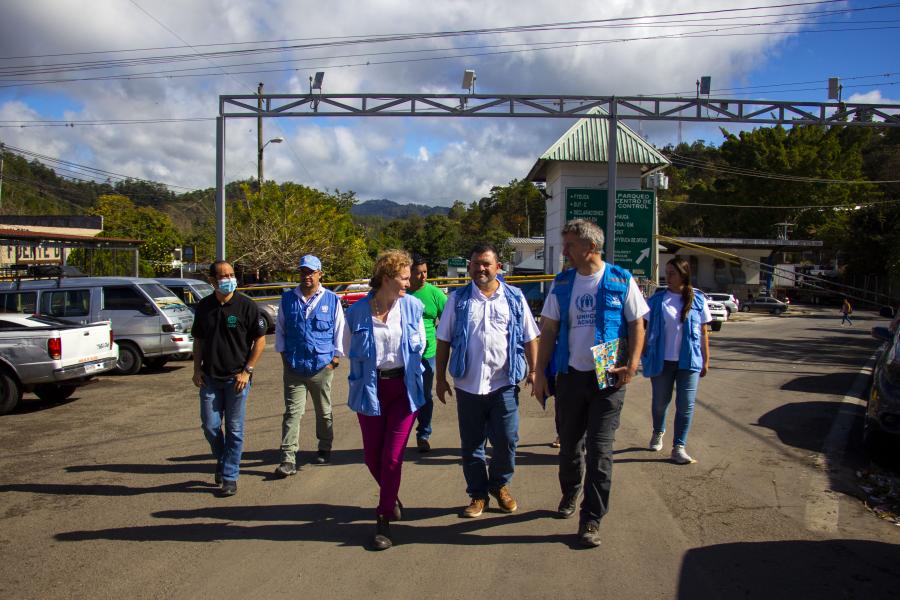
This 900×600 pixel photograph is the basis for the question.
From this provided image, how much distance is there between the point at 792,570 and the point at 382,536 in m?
2.53

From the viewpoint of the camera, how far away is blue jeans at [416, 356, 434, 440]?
6422mm

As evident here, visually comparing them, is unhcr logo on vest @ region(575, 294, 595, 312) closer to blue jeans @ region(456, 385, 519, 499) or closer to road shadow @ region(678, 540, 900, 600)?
blue jeans @ region(456, 385, 519, 499)

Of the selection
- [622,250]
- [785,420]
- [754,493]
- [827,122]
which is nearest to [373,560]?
[754,493]

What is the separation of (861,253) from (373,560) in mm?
52286

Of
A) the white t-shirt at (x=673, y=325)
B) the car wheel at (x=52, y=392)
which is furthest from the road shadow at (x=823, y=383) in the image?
the car wheel at (x=52, y=392)

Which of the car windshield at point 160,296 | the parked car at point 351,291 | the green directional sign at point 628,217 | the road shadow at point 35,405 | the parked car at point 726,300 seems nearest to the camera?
the road shadow at point 35,405

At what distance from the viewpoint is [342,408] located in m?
9.40

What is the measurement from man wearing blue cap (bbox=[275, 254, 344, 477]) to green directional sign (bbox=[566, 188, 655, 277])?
15334 millimetres

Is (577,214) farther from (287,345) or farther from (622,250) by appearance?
(287,345)

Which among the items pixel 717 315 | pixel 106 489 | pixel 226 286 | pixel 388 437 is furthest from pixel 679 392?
pixel 717 315

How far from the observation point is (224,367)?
552cm

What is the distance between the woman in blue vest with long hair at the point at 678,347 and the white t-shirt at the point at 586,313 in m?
1.96

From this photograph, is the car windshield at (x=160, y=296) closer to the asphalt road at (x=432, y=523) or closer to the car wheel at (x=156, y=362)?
the car wheel at (x=156, y=362)

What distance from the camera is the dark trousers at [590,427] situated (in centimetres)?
443
